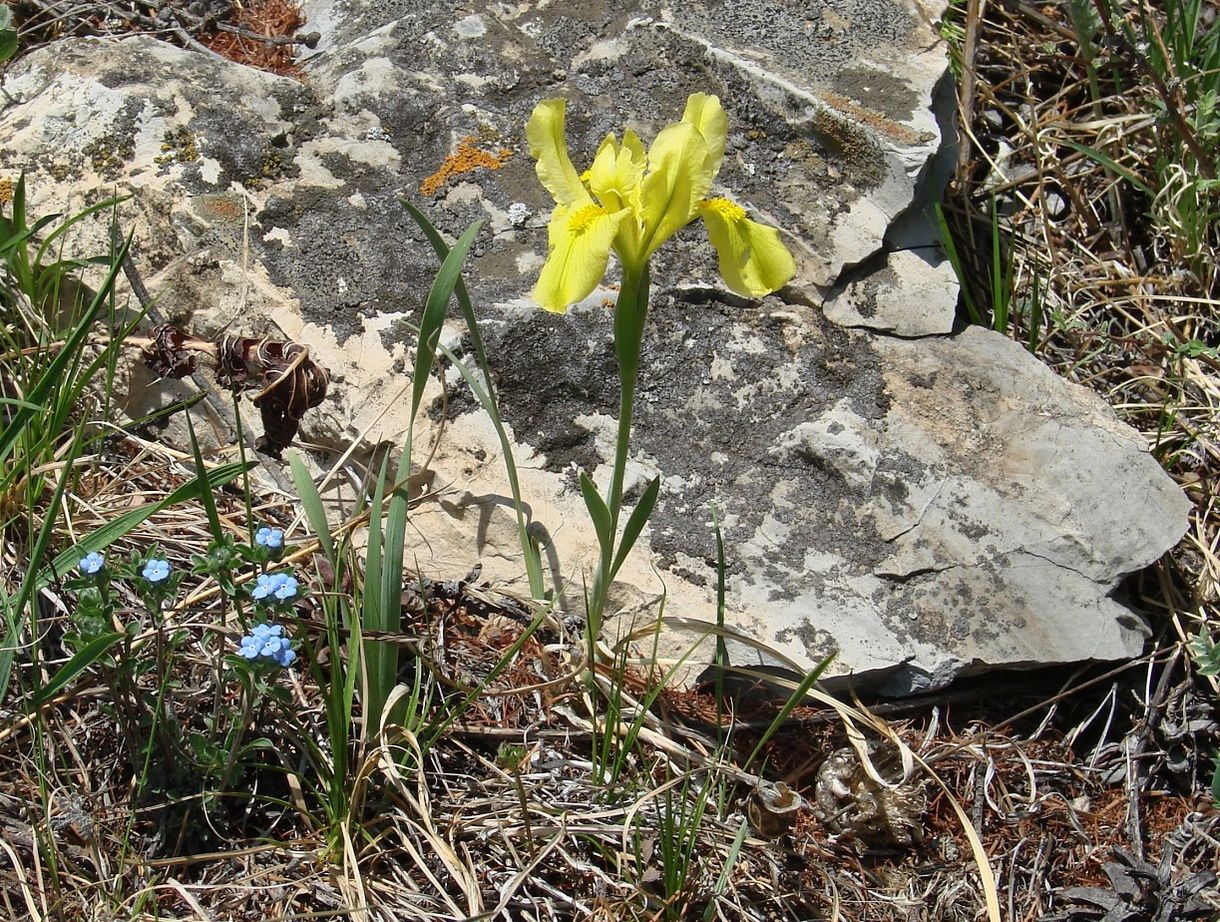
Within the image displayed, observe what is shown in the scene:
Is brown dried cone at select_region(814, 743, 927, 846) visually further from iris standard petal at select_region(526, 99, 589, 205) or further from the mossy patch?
the mossy patch

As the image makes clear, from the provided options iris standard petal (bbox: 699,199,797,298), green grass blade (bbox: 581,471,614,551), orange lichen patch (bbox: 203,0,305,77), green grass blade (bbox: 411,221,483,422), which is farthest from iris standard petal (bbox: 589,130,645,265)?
orange lichen patch (bbox: 203,0,305,77)

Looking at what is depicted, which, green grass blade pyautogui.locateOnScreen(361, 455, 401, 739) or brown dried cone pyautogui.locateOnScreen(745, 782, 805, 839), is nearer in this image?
green grass blade pyautogui.locateOnScreen(361, 455, 401, 739)


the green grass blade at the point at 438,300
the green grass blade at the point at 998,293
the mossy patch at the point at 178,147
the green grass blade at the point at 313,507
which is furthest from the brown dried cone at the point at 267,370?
the green grass blade at the point at 998,293

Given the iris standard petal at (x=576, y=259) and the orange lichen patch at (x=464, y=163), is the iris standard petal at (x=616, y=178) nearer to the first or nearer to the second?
the iris standard petal at (x=576, y=259)

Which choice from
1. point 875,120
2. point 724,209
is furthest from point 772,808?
point 875,120

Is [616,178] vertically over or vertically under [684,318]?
over

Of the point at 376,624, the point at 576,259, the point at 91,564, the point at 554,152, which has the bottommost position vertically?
the point at 376,624

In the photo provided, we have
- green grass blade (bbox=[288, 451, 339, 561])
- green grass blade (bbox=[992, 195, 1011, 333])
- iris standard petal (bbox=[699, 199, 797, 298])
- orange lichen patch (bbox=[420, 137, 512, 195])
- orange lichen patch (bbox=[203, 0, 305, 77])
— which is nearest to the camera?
iris standard petal (bbox=[699, 199, 797, 298])

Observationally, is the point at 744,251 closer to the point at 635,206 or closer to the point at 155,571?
the point at 635,206
